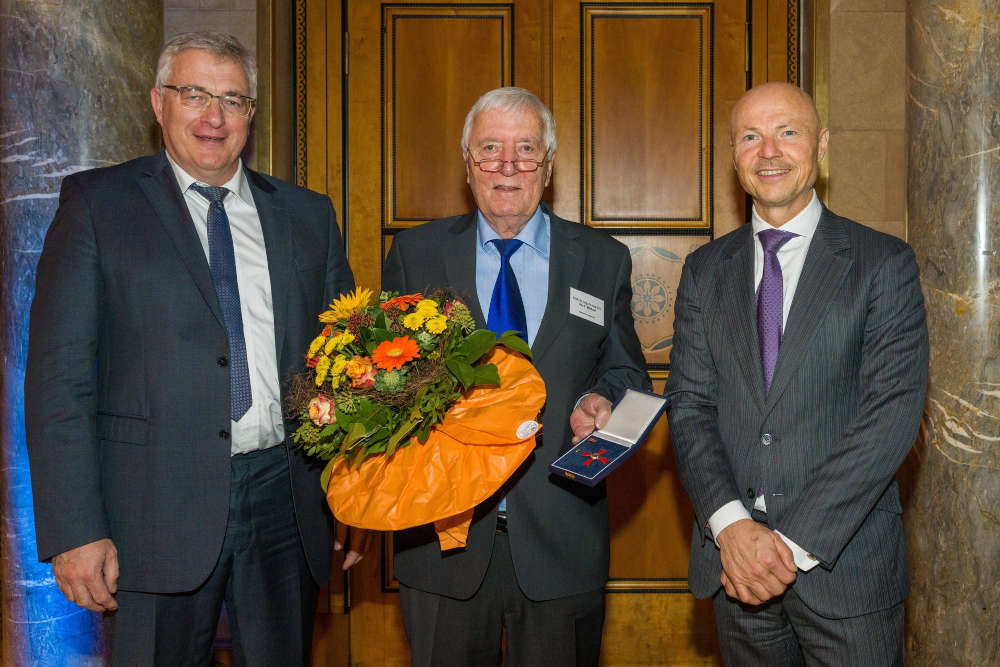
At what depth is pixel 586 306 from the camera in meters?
2.23

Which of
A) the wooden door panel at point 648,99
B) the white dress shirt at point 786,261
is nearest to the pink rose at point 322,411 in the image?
the white dress shirt at point 786,261

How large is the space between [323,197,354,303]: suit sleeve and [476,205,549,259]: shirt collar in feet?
1.42

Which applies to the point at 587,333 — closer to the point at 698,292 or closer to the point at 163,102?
the point at 698,292

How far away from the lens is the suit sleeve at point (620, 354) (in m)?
2.29

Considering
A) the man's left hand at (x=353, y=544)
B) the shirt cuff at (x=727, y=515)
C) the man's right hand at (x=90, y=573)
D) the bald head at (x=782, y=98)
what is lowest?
the man's left hand at (x=353, y=544)

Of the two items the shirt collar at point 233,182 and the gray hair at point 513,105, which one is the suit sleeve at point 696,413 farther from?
the shirt collar at point 233,182

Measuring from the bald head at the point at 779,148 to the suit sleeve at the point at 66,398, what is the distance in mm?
1738

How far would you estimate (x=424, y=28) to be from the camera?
146 inches

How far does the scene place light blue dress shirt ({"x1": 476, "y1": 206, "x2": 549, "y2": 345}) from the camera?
2240 millimetres

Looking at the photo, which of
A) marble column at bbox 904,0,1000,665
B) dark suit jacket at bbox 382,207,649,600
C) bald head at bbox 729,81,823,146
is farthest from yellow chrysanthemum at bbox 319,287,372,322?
marble column at bbox 904,0,1000,665

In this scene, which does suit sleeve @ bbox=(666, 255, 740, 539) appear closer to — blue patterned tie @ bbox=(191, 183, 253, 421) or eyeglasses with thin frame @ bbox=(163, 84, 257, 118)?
blue patterned tie @ bbox=(191, 183, 253, 421)

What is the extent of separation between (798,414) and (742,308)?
313mm

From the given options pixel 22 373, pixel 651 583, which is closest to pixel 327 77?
pixel 22 373

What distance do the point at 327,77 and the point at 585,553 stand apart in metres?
2.67
